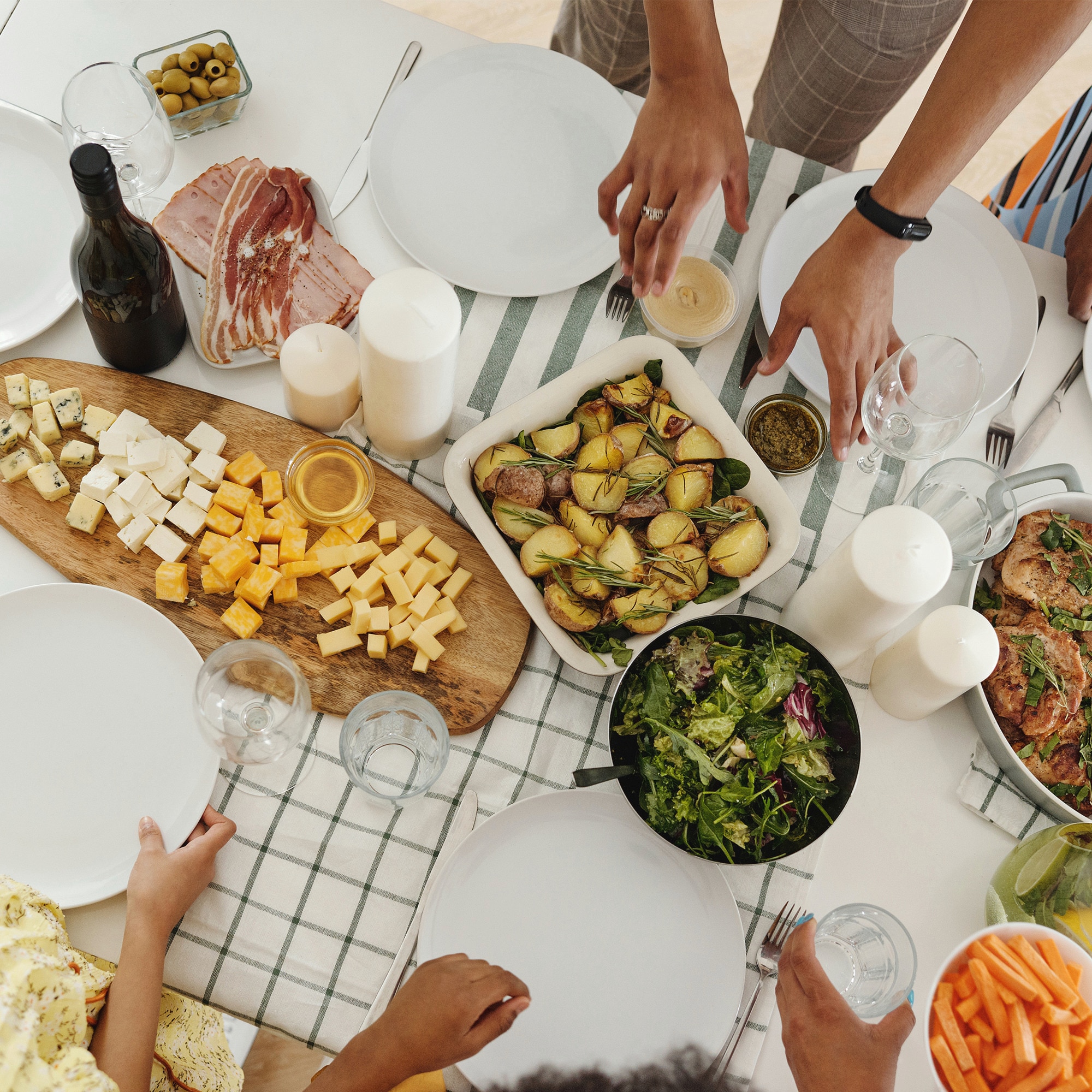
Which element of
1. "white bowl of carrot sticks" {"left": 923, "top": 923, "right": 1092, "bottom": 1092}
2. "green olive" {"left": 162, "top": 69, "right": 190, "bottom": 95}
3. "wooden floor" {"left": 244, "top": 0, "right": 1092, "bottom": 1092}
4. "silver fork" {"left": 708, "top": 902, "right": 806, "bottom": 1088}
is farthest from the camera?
"wooden floor" {"left": 244, "top": 0, "right": 1092, "bottom": 1092}

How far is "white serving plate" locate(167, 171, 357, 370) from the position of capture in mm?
1210

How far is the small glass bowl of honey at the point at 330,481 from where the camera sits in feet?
3.72

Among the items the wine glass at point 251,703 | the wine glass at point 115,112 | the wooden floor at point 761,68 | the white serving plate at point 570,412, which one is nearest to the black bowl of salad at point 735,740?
the white serving plate at point 570,412

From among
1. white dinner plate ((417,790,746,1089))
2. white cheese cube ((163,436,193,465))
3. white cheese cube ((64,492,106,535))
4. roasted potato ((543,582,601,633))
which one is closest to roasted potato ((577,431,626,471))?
roasted potato ((543,582,601,633))

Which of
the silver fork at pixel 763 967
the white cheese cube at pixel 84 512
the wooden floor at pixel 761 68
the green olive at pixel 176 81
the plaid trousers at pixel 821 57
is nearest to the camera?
the silver fork at pixel 763 967

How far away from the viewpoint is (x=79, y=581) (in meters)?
1.13

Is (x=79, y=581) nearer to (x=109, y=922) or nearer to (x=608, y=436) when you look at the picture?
(x=109, y=922)

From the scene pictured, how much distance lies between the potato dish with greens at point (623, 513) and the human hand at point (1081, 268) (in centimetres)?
63

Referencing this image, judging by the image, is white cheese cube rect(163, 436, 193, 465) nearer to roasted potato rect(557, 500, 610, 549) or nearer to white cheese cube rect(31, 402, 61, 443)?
white cheese cube rect(31, 402, 61, 443)

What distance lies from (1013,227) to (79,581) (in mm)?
1645

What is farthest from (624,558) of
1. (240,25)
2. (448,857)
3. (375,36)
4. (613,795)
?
(240,25)

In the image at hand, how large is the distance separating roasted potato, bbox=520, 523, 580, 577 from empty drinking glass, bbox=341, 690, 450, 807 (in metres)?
0.22

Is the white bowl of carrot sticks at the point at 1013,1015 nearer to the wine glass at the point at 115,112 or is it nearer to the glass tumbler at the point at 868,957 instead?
the glass tumbler at the point at 868,957

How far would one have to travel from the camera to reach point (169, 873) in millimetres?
979
